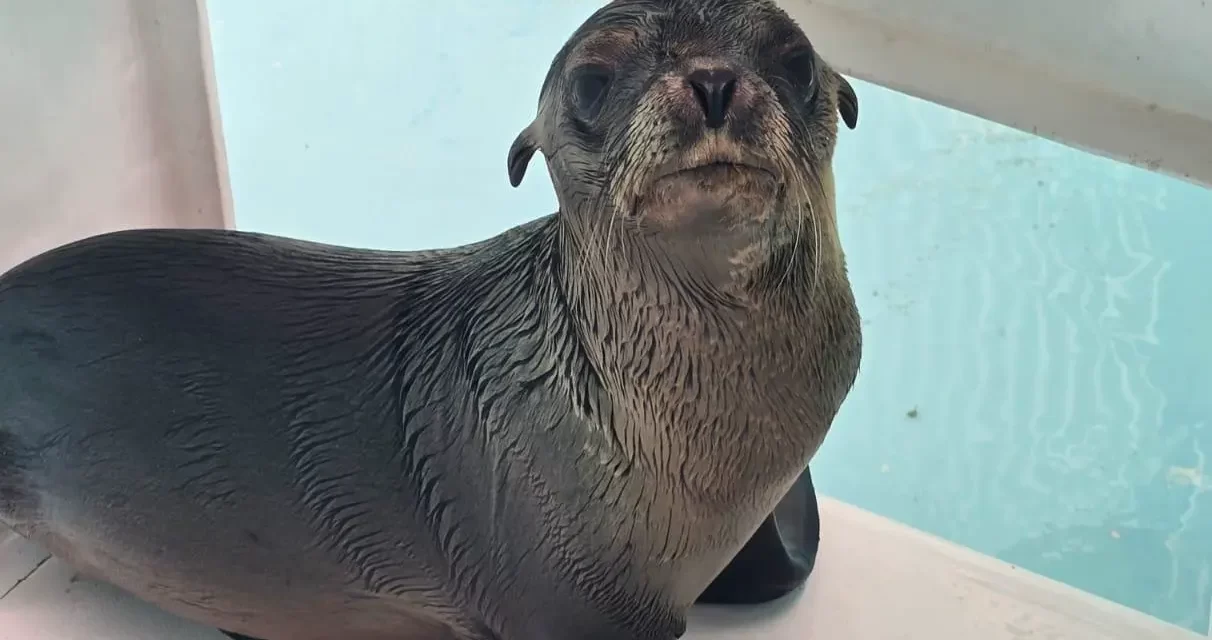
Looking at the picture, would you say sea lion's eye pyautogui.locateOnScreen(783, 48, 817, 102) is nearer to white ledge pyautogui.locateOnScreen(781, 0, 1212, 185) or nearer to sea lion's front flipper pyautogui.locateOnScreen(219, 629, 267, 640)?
white ledge pyautogui.locateOnScreen(781, 0, 1212, 185)

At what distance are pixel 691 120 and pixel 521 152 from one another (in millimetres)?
167

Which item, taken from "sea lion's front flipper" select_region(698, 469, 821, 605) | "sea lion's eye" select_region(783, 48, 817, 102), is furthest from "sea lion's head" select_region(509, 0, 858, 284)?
"sea lion's front flipper" select_region(698, 469, 821, 605)

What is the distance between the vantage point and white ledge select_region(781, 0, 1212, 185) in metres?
1.00

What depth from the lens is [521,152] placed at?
0.75 m

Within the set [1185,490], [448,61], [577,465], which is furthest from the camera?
[448,61]

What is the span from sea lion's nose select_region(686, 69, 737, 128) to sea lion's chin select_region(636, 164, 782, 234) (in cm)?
2

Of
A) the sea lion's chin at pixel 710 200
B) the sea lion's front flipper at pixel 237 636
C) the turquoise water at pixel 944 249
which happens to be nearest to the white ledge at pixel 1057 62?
the turquoise water at pixel 944 249

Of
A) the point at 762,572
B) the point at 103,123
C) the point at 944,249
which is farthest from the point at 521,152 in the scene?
the point at 944,249

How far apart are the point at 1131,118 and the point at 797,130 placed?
1.67ft

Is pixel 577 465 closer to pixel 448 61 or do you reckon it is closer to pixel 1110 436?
pixel 1110 436

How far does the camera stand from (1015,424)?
1.26 m

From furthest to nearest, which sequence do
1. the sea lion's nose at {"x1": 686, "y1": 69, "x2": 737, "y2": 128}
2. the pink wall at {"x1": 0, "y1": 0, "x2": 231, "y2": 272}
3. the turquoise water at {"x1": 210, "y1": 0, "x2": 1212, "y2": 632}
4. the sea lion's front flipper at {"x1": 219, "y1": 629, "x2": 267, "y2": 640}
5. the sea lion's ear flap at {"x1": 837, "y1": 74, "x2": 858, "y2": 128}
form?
the turquoise water at {"x1": 210, "y1": 0, "x2": 1212, "y2": 632} < the pink wall at {"x1": 0, "y1": 0, "x2": 231, "y2": 272} < the sea lion's front flipper at {"x1": 219, "y1": 629, "x2": 267, "y2": 640} < the sea lion's ear flap at {"x1": 837, "y1": 74, "x2": 858, "y2": 128} < the sea lion's nose at {"x1": 686, "y1": 69, "x2": 737, "y2": 128}

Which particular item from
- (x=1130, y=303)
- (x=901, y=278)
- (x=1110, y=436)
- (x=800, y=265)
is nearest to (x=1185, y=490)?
(x=1110, y=436)

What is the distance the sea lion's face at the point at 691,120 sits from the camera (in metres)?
0.61
